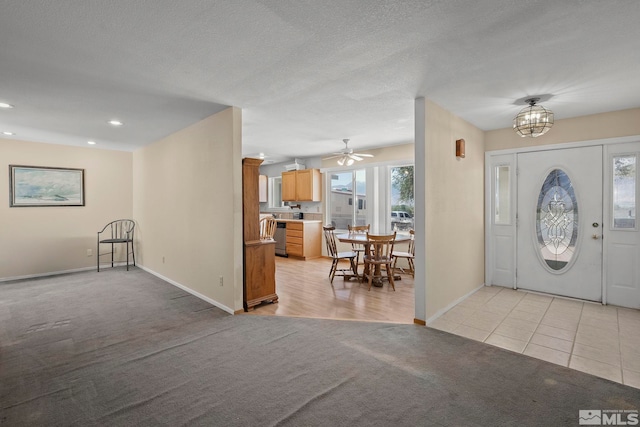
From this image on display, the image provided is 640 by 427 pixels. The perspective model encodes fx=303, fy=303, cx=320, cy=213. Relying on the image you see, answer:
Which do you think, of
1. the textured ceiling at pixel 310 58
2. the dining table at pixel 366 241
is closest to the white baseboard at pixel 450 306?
the dining table at pixel 366 241

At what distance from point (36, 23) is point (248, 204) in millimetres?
2333

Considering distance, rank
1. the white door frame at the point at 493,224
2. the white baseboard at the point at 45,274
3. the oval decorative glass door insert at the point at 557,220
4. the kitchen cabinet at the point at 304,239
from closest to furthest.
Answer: the oval decorative glass door insert at the point at 557,220 < the white door frame at the point at 493,224 < the white baseboard at the point at 45,274 < the kitchen cabinet at the point at 304,239

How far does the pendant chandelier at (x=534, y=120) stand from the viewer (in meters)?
3.28

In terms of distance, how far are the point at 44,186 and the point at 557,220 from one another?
27.7 feet

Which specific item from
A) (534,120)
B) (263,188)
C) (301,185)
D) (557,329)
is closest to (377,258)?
(557,329)

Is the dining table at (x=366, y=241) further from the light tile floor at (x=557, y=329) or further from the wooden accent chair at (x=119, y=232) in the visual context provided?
the wooden accent chair at (x=119, y=232)

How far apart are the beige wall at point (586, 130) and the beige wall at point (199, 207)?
13.0 feet

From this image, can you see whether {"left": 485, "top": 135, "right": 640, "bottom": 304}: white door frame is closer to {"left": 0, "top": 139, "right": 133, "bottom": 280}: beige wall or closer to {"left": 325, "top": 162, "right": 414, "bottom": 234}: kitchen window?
{"left": 325, "top": 162, "right": 414, "bottom": 234}: kitchen window

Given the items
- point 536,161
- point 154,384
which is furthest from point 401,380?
point 536,161

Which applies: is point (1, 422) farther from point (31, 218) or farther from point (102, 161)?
point (102, 161)

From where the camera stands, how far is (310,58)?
2.41m

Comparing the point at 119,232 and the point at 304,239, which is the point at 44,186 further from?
the point at 304,239

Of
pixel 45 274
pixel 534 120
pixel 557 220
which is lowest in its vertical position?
pixel 45 274

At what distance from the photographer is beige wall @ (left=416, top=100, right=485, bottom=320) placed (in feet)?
10.9
